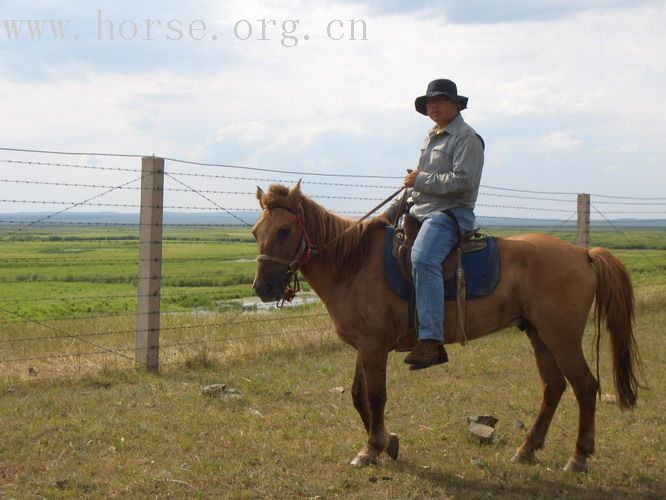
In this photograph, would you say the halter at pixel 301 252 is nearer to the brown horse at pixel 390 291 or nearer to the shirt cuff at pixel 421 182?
the brown horse at pixel 390 291

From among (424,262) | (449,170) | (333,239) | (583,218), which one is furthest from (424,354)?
(583,218)

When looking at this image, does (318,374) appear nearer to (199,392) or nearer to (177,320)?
(199,392)

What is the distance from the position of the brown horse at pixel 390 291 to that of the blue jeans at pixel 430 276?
0.26 meters

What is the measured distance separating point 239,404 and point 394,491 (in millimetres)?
2589

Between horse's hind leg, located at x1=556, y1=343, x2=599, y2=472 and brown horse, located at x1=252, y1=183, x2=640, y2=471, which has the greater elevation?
brown horse, located at x1=252, y1=183, x2=640, y2=471

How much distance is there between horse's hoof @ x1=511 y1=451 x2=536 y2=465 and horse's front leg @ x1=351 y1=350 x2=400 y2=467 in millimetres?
948

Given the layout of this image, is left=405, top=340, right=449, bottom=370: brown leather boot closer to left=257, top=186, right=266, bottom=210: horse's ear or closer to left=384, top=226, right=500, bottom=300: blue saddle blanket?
left=384, top=226, right=500, bottom=300: blue saddle blanket

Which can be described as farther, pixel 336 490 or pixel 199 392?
pixel 199 392

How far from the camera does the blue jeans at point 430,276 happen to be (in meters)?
5.10

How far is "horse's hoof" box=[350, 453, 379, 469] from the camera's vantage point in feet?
17.8

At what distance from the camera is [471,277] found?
536 cm

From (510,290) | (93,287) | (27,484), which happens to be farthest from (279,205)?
(93,287)

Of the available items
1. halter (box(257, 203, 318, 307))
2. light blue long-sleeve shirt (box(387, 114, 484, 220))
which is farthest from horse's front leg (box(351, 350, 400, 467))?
light blue long-sleeve shirt (box(387, 114, 484, 220))

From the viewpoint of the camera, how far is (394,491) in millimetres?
4922
